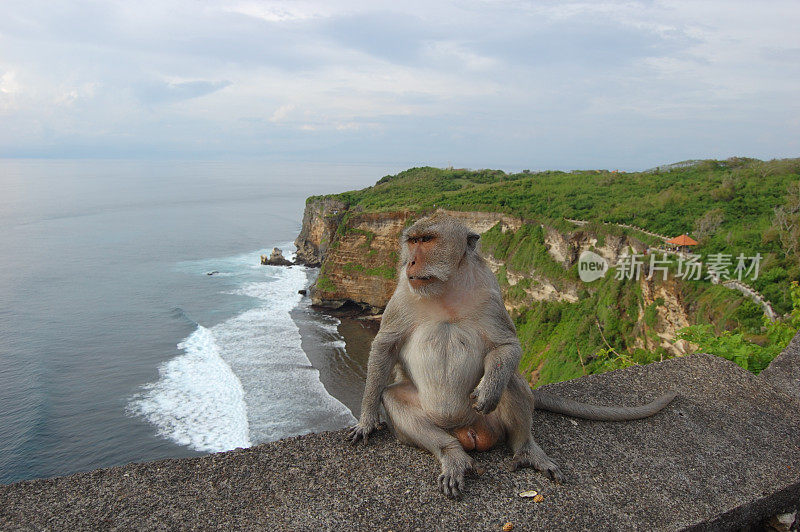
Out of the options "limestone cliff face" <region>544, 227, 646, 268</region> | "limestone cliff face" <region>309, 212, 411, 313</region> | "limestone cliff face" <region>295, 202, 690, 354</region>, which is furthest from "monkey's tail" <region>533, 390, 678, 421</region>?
"limestone cliff face" <region>309, 212, 411, 313</region>

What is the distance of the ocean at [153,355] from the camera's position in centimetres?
2206

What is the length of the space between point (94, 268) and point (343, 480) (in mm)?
58988

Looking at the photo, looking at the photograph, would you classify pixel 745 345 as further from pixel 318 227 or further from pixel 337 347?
pixel 318 227

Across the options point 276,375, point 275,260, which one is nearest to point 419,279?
point 276,375

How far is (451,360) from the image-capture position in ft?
12.0

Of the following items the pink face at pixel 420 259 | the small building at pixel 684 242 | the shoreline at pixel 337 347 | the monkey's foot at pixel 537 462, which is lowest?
the shoreline at pixel 337 347

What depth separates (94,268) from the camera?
53156mm

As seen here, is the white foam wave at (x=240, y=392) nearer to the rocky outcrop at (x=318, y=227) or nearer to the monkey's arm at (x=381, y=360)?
the monkey's arm at (x=381, y=360)

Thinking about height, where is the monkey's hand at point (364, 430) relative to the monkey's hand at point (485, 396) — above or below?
below

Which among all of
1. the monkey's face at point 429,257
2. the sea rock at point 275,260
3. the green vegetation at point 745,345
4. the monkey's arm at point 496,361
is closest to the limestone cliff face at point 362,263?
the sea rock at point 275,260

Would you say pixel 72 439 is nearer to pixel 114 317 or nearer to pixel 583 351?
pixel 114 317

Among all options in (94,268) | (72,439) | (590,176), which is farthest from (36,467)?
(590,176)

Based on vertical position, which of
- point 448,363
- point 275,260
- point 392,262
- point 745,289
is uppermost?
point 448,363

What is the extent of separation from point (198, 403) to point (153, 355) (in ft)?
27.5
